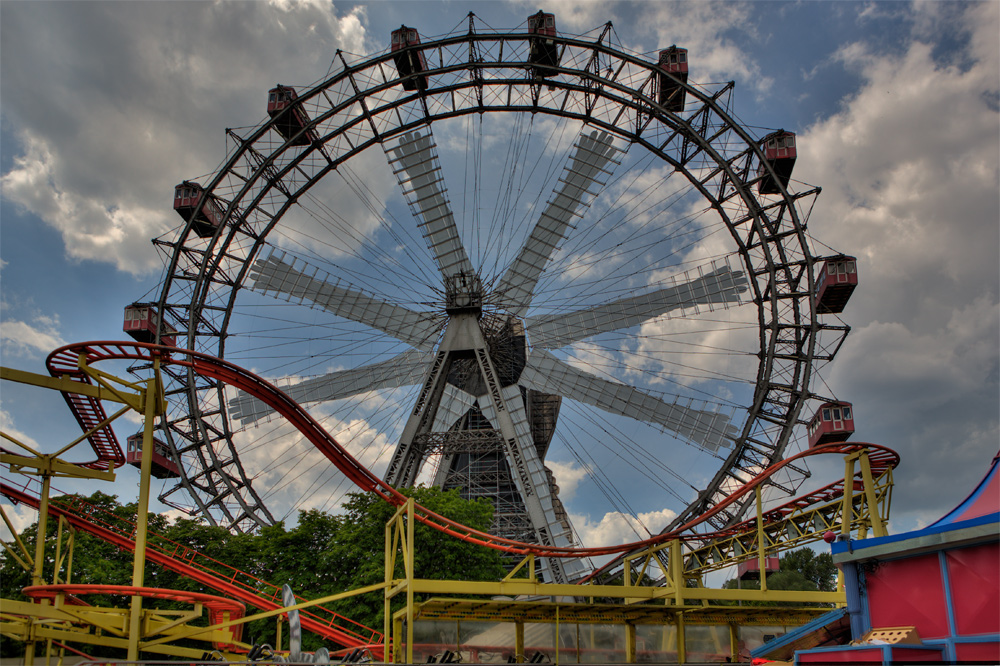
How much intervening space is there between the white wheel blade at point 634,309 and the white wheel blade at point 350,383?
18.2 feet

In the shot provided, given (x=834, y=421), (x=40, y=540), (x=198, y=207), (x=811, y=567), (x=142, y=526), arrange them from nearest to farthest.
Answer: (x=142, y=526)
(x=40, y=540)
(x=834, y=421)
(x=198, y=207)
(x=811, y=567)

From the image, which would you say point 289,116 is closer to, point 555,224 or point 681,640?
point 555,224

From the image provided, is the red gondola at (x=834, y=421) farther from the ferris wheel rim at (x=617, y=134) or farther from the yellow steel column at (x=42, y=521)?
the yellow steel column at (x=42, y=521)

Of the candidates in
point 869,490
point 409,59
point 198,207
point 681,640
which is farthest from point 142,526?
point 409,59

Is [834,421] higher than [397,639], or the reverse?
[834,421]

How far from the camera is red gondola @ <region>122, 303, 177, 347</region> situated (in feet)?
124

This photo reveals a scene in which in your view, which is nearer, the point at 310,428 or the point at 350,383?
the point at 310,428

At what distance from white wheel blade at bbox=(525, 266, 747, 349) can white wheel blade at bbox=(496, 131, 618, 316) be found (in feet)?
4.95

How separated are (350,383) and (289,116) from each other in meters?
13.4

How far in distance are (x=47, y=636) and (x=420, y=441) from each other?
1855 cm

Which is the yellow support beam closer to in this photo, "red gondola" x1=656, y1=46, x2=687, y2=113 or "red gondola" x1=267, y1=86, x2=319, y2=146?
"red gondola" x1=267, y1=86, x2=319, y2=146

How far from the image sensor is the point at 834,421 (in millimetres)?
35406

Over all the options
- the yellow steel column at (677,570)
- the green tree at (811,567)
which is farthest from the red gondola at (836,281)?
the green tree at (811,567)

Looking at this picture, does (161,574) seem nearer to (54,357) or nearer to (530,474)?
(530,474)
